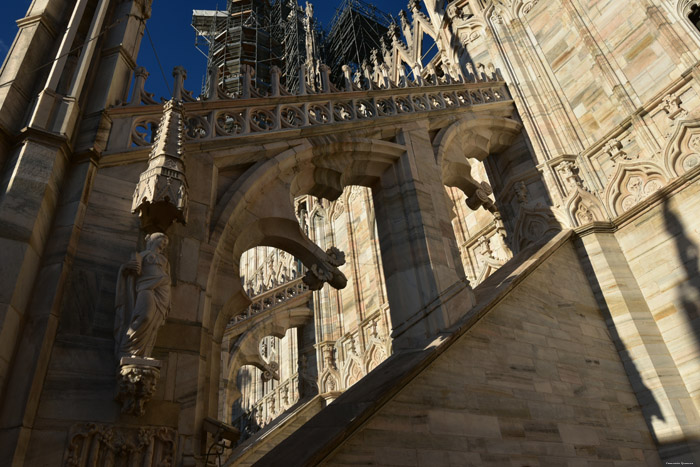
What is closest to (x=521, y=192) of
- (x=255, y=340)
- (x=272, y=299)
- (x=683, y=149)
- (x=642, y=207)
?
(x=642, y=207)

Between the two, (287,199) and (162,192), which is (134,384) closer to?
(162,192)

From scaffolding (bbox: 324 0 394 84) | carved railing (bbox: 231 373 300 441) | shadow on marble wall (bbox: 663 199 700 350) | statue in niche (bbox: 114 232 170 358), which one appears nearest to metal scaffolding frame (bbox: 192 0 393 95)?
scaffolding (bbox: 324 0 394 84)

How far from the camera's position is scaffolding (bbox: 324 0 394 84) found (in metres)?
28.2

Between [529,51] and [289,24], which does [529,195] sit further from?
[289,24]

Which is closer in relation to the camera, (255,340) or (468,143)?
(468,143)

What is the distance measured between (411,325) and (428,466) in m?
2.26

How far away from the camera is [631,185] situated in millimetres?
8031

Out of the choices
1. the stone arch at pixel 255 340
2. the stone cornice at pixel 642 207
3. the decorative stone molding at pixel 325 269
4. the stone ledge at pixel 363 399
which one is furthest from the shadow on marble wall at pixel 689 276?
the stone arch at pixel 255 340

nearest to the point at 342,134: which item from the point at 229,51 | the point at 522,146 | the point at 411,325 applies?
the point at 411,325

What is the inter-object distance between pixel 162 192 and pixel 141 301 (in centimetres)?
108

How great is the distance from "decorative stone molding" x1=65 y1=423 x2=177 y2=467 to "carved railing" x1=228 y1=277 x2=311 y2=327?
9793mm

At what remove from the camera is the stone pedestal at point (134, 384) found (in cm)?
375

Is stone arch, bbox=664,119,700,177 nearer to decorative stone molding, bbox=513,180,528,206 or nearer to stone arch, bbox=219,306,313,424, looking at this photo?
decorative stone molding, bbox=513,180,528,206

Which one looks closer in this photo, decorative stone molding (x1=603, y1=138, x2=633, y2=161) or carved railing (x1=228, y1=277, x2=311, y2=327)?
decorative stone molding (x1=603, y1=138, x2=633, y2=161)
